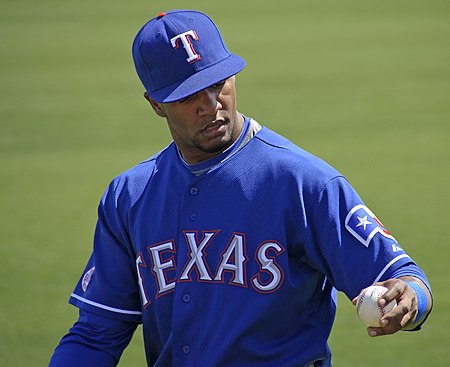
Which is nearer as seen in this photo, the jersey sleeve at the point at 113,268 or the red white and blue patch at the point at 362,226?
the red white and blue patch at the point at 362,226

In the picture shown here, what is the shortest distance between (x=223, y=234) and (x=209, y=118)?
0.34 meters

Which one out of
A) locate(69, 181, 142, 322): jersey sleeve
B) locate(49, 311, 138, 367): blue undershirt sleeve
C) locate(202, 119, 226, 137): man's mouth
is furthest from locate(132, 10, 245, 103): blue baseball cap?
locate(49, 311, 138, 367): blue undershirt sleeve

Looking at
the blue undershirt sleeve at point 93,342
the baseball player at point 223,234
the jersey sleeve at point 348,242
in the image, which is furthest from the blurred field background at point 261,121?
the jersey sleeve at point 348,242

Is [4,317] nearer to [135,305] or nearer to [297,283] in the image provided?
[135,305]

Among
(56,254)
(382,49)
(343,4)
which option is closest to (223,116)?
(56,254)

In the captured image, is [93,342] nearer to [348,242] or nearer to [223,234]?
[223,234]

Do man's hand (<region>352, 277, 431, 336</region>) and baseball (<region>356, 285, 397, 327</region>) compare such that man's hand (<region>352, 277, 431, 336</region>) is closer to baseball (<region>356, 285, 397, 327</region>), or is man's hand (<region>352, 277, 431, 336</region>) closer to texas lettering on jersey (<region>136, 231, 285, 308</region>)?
baseball (<region>356, 285, 397, 327</region>)

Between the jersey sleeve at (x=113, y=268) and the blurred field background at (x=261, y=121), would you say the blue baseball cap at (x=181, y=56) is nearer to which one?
the jersey sleeve at (x=113, y=268)

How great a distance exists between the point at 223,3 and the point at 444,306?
55.2 ft

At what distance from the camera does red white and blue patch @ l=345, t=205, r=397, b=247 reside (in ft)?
8.69

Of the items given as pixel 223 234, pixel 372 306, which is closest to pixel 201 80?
pixel 223 234

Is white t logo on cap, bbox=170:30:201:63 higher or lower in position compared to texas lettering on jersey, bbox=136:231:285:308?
higher

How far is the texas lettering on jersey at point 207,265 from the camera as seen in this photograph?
2746 millimetres

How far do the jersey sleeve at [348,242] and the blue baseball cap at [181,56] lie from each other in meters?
0.47
